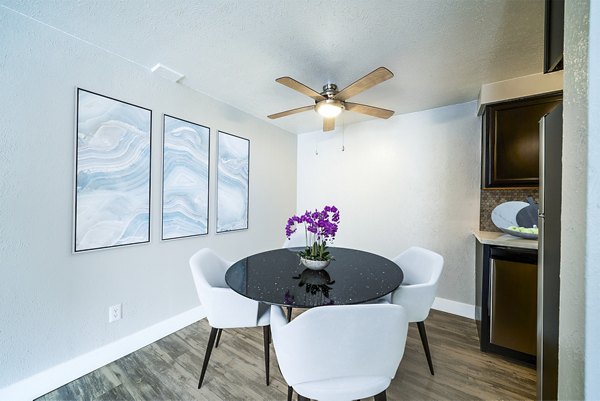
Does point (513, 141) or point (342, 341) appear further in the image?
point (513, 141)

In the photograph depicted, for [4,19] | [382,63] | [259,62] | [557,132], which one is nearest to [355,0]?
[382,63]

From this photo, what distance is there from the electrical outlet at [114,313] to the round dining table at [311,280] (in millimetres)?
1061

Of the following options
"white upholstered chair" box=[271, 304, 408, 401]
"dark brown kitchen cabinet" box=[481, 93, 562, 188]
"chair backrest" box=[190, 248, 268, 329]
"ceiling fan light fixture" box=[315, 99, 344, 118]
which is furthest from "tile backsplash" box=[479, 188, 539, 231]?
"chair backrest" box=[190, 248, 268, 329]

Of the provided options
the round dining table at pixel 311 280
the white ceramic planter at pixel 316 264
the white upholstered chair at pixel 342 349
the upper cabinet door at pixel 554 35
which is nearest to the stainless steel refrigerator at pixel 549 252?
the upper cabinet door at pixel 554 35

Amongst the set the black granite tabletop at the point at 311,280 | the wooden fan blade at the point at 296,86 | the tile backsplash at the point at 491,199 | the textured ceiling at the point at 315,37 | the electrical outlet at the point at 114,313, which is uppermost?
the textured ceiling at the point at 315,37

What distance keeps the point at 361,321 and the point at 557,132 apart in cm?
100

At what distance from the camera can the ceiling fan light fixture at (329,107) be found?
6.29ft

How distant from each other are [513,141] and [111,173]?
340 cm

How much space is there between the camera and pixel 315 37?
63.9 inches

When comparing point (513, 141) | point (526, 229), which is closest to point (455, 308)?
point (526, 229)

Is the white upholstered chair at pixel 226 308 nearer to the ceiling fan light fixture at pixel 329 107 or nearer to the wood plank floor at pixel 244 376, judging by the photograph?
the wood plank floor at pixel 244 376

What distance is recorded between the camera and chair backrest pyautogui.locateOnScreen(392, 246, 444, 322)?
1538 mm

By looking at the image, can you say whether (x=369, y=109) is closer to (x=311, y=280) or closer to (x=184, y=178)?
(x=311, y=280)

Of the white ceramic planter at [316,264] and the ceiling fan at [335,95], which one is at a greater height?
the ceiling fan at [335,95]
